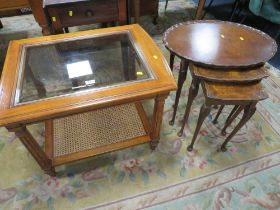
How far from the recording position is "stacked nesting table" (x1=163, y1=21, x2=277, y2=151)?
39.4 inches

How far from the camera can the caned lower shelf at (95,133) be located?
1.25 m

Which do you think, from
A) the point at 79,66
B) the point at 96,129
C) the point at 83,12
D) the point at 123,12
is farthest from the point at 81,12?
the point at 96,129

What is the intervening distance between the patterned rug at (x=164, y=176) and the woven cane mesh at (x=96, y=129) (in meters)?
0.11

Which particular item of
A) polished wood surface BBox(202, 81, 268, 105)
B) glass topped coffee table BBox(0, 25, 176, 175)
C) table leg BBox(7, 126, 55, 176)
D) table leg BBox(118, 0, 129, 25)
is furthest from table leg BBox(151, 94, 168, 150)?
table leg BBox(118, 0, 129, 25)

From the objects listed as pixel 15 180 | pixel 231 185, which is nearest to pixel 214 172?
pixel 231 185

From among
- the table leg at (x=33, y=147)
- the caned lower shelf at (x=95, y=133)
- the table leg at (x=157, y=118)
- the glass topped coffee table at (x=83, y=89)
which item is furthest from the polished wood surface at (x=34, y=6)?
the table leg at (x=157, y=118)

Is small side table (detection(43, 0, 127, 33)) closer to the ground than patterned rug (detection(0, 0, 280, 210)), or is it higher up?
higher up

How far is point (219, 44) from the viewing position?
1133 millimetres

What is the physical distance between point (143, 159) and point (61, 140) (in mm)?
531

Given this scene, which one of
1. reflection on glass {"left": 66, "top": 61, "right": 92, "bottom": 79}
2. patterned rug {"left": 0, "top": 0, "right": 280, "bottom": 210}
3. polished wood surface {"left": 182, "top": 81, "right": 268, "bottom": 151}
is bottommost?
patterned rug {"left": 0, "top": 0, "right": 280, "bottom": 210}

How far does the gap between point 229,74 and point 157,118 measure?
A: 428 mm

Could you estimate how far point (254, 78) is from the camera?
101 cm

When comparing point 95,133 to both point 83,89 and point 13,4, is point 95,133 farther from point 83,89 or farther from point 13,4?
point 13,4

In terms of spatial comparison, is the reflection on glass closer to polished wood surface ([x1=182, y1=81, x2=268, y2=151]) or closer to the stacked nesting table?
the stacked nesting table
